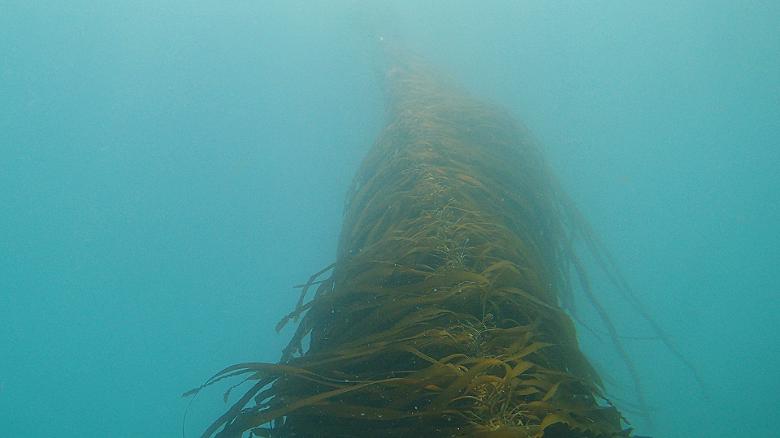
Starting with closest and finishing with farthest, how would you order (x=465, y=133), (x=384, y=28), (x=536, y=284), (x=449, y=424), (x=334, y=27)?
(x=449, y=424) < (x=536, y=284) < (x=465, y=133) < (x=384, y=28) < (x=334, y=27)

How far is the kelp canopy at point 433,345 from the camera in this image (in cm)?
84

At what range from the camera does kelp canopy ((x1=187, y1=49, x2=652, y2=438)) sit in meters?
0.84

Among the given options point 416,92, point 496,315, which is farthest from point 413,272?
point 416,92

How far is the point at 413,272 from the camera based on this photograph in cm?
123

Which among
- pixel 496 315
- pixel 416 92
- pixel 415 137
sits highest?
pixel 416 92

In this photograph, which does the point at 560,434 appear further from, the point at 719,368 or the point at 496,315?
the point at 719,368

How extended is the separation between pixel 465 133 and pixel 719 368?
5329mm

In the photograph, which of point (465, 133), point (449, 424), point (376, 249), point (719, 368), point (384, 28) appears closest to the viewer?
point (449, 424)

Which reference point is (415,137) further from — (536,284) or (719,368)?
(719,368)

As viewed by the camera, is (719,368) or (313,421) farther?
(719,368)

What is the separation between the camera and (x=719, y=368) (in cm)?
573

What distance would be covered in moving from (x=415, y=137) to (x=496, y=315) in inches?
70.2

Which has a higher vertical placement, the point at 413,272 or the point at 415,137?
the point at 415,137

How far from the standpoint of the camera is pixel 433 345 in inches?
38.4
